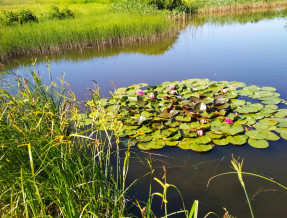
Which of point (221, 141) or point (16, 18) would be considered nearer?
point (221, 141)

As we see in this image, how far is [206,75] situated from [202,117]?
5.89 feet

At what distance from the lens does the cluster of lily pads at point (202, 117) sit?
2.42 m

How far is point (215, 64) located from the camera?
16.1 ft

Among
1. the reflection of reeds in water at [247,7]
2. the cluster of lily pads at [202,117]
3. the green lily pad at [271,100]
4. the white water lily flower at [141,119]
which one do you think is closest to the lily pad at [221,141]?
the cluster of lily pads at [202,117]

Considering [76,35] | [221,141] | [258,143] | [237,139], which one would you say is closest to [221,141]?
[221,141]

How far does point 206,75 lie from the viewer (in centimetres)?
434

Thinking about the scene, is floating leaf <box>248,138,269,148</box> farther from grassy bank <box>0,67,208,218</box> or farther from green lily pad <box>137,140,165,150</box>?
grassy bank <box>0,67,208,218</box>

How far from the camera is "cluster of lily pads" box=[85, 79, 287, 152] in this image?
2.42 m

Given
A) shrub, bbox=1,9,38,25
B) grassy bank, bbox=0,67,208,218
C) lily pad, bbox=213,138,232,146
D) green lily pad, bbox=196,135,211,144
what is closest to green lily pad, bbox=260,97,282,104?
lily pad, bbox=213,138,232,146

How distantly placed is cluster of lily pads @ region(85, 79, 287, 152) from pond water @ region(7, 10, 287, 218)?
0.37 ft

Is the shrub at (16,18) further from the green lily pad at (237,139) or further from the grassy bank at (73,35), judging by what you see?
the green lily pad at (237,139)

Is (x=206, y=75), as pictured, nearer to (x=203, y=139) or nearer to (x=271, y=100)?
(x=271, y=100)

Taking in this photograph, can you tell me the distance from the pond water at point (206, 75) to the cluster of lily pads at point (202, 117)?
11 cm

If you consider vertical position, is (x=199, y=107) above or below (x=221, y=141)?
above
